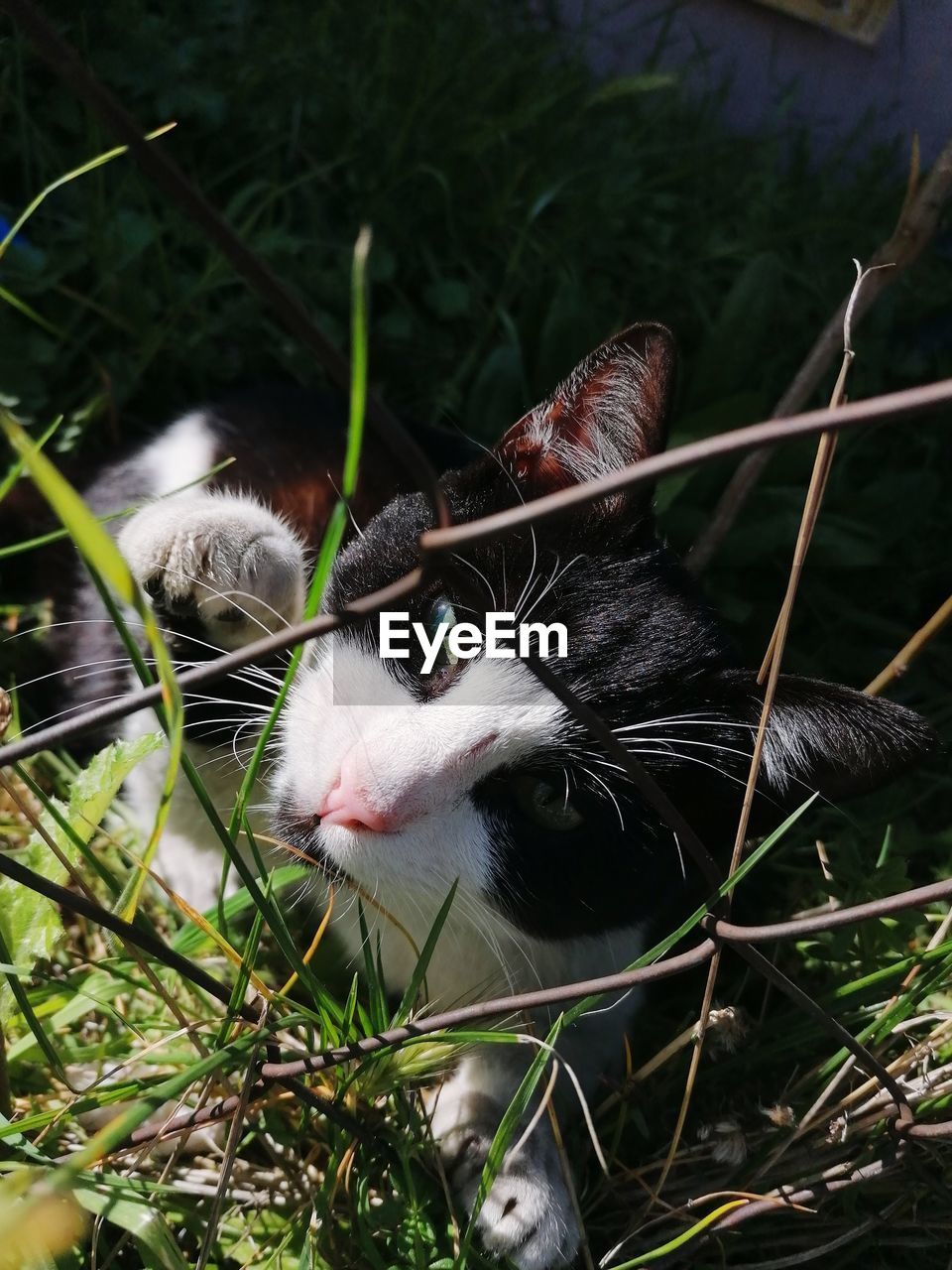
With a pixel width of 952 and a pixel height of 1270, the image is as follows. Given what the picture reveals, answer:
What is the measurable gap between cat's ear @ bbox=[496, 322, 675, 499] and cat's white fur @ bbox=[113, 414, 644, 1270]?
0.91 feet

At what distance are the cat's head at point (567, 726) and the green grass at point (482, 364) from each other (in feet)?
0.57

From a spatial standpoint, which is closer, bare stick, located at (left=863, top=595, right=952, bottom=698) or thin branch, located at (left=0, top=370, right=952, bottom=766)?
thin branch, located at (left=0, top=370, right=952, bottom=766)

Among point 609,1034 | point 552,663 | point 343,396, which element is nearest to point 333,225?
point 343,396

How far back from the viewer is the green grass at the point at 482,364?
1057mm

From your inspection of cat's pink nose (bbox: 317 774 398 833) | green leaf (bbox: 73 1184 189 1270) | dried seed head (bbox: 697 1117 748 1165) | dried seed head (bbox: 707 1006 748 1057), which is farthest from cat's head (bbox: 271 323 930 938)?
green leaf (bbox: 73 1184 189 1270)

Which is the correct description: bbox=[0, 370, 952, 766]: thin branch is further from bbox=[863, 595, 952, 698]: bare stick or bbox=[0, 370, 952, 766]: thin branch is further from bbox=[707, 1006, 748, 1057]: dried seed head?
bbox=[707, 1006, 748, 1057]: dried seed head

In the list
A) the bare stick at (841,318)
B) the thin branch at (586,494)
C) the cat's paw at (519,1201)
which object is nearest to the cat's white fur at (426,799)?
the cat's paw at (519,1201)

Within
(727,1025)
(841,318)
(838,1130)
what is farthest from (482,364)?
(838,1130)

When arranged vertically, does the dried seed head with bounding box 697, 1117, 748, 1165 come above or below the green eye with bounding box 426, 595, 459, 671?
below

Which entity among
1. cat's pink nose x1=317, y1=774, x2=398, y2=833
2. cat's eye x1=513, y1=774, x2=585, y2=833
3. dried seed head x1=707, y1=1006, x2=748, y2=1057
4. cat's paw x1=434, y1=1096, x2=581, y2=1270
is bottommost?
cat's paw x1=434, y1=1096, x2=581, y2=1270

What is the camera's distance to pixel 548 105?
1862mm

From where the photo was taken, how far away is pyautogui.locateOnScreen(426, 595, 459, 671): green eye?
3.40ft

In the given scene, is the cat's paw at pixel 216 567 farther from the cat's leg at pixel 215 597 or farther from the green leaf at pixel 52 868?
the green leaf at pixel 52 868

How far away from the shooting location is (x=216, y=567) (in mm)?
1085
